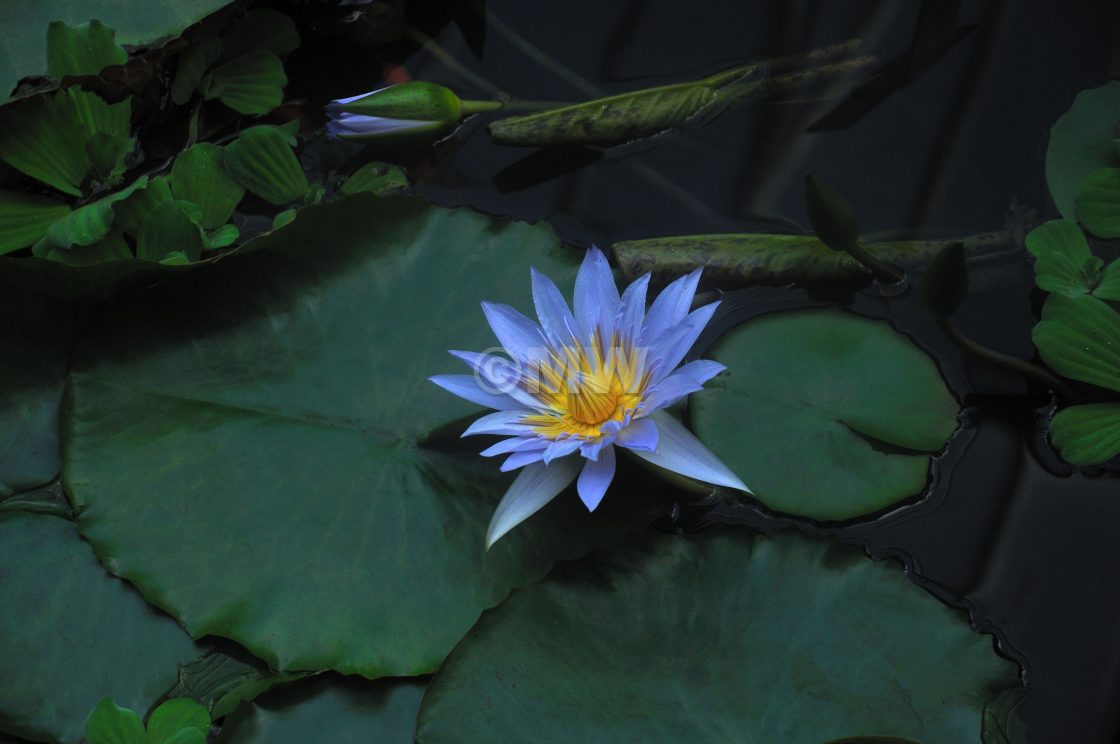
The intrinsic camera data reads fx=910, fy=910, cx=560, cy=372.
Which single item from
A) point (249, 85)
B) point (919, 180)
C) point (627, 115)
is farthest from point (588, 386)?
point (249, 85)

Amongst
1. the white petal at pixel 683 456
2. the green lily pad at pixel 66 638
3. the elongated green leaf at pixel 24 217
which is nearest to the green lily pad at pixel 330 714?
the green lily pad at pixel 66 638

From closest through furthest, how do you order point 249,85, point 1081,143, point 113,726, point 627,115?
point 113,726 < point 1081,143 < point 627,115 < point 249,85

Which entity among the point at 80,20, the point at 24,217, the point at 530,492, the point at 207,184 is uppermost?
the point at 80,20

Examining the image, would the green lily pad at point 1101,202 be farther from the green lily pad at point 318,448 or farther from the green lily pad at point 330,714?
the green lily pad at point 330,714

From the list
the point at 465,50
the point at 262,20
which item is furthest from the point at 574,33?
the point at 262,20

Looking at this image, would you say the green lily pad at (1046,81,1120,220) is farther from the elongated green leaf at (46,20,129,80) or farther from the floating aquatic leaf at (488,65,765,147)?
the elongated green leaf at (46,20,129,80)

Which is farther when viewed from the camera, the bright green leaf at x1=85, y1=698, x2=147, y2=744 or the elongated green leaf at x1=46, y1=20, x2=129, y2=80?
the elongated green leaf at x1=46, y1=20, x2=129, y2=80

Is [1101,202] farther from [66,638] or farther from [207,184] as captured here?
[66,638]

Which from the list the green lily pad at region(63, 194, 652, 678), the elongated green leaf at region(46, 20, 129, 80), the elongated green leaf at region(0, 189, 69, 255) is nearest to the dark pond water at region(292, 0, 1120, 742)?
the green lily pad at region(63, 194, 652, 678)
